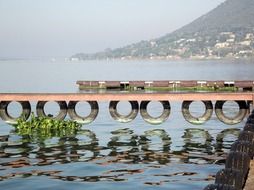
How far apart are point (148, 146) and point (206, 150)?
4373 millimetres

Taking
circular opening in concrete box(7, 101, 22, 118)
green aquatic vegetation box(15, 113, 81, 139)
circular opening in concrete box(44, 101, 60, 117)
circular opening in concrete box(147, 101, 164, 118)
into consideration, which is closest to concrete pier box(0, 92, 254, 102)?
green aquatic vegetation box(15, 113, 81, 139)

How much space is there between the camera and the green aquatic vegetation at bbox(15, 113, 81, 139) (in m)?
38.0

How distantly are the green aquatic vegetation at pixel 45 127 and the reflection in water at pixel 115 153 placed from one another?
0.66 meters

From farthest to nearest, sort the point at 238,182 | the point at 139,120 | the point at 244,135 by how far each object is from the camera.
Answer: the point at 139,120
the point at 244,135
the point at 238,182

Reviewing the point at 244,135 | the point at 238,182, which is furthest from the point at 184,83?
the point at 238,182

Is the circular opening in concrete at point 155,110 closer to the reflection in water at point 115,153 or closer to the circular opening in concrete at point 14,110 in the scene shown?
the reflection in water at point 115,153

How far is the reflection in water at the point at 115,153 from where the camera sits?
81.7 ft

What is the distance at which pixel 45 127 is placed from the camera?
3856cm

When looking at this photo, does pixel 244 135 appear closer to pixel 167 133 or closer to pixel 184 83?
pixel 167 133

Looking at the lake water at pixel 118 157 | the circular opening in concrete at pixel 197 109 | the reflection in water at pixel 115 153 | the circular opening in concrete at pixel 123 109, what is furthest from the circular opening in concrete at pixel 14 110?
the circular opening in concrete at pixel 197 109

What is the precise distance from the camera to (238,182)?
13.3m

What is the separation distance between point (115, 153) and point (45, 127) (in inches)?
402

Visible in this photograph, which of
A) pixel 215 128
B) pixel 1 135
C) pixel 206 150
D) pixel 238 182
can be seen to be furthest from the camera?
pixel 215 128

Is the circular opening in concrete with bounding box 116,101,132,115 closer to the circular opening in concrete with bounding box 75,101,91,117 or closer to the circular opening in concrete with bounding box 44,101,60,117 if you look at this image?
the circular opening in concrete with bounding box 75,101,91,117
